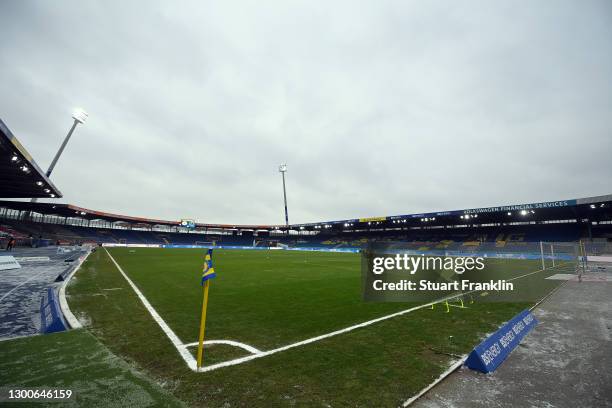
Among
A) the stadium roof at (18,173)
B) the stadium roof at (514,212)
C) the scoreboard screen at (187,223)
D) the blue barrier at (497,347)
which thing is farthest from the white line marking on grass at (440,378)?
the scoreboard screen at (187,223)

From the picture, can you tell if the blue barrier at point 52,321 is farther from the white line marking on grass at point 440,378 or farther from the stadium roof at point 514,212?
the stadium roof at point 514,212

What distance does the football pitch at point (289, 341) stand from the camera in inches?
144

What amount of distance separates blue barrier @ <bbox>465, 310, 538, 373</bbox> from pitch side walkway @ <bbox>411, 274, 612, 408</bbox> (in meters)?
0.10

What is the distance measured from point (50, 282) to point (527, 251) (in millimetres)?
51305

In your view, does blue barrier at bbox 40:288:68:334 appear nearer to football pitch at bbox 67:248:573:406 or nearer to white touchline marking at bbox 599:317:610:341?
football pitch at bbox 67:248:573:406

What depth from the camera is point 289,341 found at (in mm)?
5578

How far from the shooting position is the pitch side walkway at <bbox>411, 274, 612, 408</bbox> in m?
3.54

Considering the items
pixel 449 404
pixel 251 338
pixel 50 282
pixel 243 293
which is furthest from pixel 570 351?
pixel 50 282

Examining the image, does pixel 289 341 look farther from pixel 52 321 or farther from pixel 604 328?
pixel 604 328

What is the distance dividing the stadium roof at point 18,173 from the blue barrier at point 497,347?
2124 centimetres

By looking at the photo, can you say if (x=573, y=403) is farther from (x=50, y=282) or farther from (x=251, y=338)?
(x=50, y=282)

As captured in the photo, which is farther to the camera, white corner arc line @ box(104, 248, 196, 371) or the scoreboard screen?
the scoreboard screen

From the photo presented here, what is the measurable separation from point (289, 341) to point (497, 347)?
3956 mm

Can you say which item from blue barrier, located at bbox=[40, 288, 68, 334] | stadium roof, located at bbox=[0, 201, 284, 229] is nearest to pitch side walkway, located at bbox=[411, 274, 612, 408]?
blue barrier, located at bbox=[40, 288, 68, 334]
